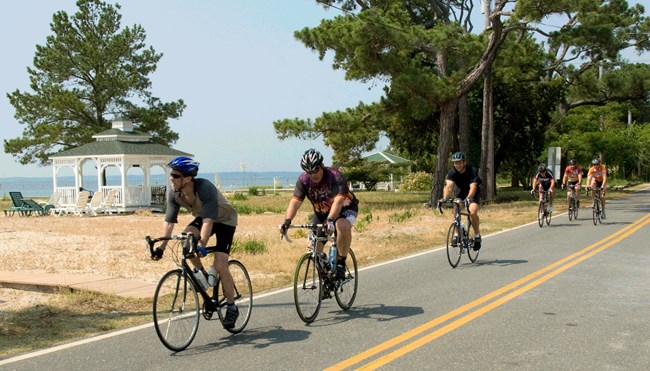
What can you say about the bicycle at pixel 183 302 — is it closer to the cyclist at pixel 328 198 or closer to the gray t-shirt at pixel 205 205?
the gray t-shirt at pixel 205 205

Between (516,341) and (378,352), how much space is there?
1.44 metres

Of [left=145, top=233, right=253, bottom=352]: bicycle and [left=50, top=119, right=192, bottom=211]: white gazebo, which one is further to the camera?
[left=50, top=119, right=192, bottom=211]: white gazebo

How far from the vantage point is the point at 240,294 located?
301 inches

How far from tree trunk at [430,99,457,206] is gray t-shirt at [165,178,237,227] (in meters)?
24.7

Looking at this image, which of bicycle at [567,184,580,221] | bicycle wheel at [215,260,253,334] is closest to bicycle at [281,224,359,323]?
bicycle wheel at [215,260,253,334]

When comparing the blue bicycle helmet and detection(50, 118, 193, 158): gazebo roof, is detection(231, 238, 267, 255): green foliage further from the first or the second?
detection(50, 118, 193, 158): gazebo roof

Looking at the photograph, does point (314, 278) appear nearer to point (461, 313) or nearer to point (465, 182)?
point (461, 313)

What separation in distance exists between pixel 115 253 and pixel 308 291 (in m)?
8.71

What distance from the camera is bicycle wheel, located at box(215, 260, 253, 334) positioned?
23.9 ft

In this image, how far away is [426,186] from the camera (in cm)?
5572

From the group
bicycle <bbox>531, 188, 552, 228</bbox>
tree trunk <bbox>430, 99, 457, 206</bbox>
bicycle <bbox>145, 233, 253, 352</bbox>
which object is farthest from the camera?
tree trunk <bbox>430, 99, 457, 206</bbox>

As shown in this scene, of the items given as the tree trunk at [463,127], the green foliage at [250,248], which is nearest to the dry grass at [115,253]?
the green foliage at [250,248]

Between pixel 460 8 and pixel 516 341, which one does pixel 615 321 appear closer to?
pixel 516 341

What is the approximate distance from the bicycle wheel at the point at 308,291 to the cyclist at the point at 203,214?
849mm
